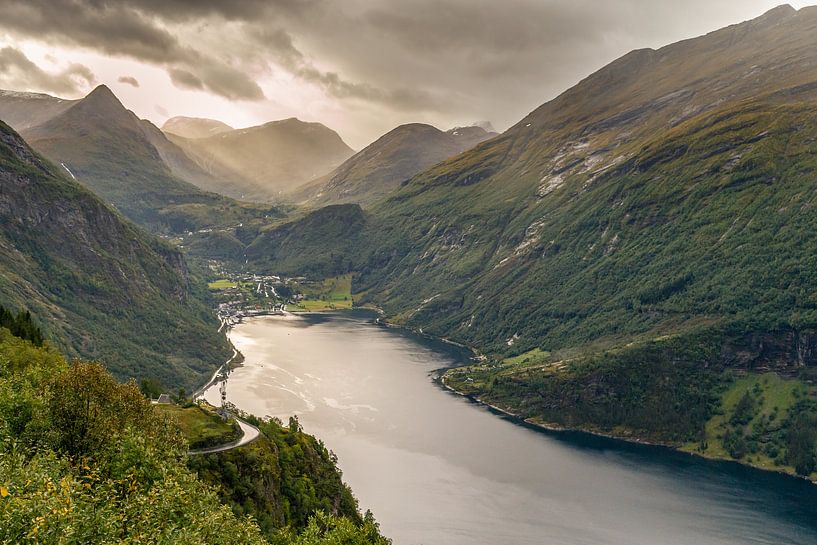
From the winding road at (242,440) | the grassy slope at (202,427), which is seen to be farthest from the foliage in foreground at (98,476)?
the winding road at (242,440)

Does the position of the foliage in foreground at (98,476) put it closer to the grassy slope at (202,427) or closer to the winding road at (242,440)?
the grassy slope at (202,427)

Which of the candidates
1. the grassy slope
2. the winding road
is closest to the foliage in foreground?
the grassy slope

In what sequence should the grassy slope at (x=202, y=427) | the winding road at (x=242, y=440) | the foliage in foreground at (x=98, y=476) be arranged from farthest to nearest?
the grassy slope at (x=202, y=427), the winding road at (x=242, y=440), the foliage in foreground at (x=98, y=476)

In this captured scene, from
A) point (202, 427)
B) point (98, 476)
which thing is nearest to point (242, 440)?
point (202, 427)

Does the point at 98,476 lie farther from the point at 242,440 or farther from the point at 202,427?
the point at 242,440

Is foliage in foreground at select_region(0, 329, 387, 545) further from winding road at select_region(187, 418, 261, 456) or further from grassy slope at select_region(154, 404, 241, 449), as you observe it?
winding road at select_region(187, 418, 261, 456)

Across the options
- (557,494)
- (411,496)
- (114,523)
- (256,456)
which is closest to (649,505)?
(557,494)

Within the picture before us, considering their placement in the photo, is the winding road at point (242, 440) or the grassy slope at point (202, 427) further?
the grassy slope at point (202, 427)

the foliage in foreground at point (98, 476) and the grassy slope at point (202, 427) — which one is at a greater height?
the foliage in foreground at point (98, 476)

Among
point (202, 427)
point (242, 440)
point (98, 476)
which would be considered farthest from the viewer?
point (242, 440)
